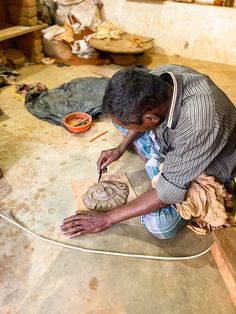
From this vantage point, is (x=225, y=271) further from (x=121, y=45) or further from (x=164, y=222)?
(x=121, y=45)

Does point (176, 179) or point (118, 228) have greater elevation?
point (176, 179)

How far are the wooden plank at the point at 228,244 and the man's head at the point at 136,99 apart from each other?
62 cm

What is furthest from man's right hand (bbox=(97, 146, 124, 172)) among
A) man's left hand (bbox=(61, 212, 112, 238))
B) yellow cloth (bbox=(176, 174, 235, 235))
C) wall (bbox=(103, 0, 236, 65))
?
wall (bbox=(103, 0, 236, 65))

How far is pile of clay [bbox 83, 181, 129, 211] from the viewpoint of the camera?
63.4 inches

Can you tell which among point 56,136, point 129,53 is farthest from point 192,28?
point 56,136

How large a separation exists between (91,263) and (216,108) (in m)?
0.90

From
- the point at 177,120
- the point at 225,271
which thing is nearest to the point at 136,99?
the point at 177,120

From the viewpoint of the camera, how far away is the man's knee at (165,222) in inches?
53.9

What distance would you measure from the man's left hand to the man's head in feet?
1.57

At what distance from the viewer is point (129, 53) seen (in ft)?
10.9

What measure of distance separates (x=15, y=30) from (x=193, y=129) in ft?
9.31

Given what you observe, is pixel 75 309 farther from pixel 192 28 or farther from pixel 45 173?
pixel 192 28

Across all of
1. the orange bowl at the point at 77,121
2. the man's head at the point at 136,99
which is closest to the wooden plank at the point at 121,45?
the orange bowl at the point at 77,121

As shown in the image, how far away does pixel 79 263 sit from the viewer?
53.3 inches
